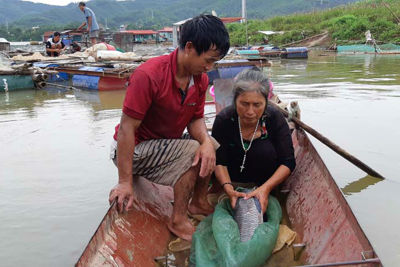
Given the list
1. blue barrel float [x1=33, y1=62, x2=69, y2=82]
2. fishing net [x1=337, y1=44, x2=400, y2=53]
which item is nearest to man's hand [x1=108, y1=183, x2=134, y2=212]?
blue barrel float [x1=33, y1=62, x2=69, y2=82]

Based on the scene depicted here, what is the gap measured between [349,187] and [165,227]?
2.23 m

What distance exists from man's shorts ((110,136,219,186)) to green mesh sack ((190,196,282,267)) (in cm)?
37

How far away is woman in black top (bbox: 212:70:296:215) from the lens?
107 inches

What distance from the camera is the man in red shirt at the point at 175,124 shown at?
215 centimetres

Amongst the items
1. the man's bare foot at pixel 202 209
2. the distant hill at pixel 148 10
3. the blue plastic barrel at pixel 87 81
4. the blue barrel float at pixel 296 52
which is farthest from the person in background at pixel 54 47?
the distant hill at pixel 148 10

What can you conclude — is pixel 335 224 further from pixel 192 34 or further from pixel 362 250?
pixel 192 34

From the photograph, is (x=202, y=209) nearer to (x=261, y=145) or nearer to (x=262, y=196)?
(x=262, y=196)

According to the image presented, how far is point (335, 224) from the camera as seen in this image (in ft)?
7.18

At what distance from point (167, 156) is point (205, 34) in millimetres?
789

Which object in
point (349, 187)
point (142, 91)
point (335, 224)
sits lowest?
point (349, 187)

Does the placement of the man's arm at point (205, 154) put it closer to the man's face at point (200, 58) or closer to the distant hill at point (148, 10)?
the man's face at point (200, 58)

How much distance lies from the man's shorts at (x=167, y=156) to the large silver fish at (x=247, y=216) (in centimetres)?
42

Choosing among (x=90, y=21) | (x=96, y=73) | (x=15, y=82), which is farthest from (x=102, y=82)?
(x=90, y=21)

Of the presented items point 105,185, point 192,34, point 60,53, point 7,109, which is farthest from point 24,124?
point 60,53
